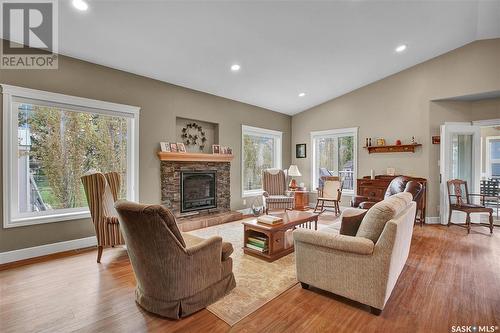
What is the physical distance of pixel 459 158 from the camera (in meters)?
5.14

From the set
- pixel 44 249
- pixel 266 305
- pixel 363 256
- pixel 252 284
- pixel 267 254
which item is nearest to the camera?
pixel 363 256

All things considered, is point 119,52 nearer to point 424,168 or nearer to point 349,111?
point 349,111

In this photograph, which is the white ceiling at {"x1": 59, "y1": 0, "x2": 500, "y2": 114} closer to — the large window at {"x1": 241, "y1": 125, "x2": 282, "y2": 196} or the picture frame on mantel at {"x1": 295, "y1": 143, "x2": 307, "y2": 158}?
the large window at {"x1": 241, "y1": 125, "x2": 282, "y2": 196}

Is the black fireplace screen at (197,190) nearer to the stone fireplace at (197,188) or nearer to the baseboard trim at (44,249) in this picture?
the stone fireplace at (197,188)

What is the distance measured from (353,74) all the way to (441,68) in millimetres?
1664

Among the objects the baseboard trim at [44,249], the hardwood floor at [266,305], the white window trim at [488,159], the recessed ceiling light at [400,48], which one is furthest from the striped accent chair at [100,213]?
the white window trim at [488,159]

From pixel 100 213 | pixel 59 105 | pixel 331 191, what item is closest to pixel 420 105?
pixel 331 191

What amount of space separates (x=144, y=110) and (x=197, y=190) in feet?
6.03

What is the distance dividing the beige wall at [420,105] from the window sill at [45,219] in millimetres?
5780

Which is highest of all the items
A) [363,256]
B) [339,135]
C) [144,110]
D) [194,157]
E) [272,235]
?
[144,110]

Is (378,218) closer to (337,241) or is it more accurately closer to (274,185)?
(337,241)

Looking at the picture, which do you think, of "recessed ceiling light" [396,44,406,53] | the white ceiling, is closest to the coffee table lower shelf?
the white ceiling

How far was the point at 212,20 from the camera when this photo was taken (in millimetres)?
3111

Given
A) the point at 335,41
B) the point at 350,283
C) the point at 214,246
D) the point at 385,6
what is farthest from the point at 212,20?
→ the point at 350,283
